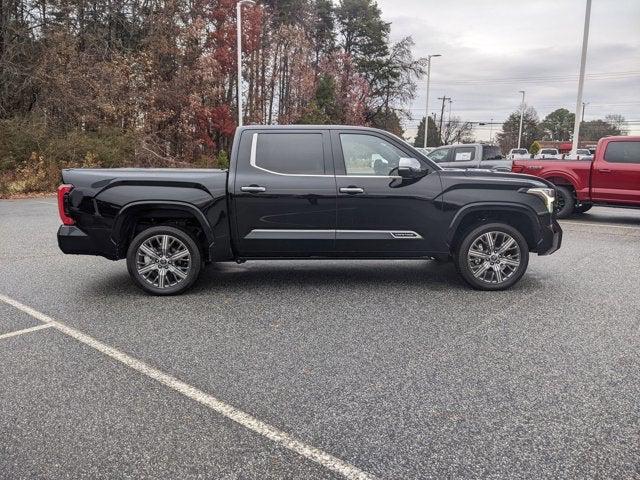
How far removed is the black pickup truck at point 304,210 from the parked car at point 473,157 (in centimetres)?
934

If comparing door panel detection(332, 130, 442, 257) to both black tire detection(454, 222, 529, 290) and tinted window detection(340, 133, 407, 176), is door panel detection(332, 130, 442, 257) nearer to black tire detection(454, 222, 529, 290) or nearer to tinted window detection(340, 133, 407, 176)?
tinted window detection(340, 133, 407, 176)

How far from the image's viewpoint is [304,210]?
18.5ft

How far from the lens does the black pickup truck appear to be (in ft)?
18.0

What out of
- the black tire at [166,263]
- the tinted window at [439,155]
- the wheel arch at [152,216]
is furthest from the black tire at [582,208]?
the black tire at [166,263]

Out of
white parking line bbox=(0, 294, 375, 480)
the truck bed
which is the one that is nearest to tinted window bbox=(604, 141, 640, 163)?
the truck bed

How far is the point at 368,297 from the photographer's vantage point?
561 centimetres

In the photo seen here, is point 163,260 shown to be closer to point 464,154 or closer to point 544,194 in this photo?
point 544,194

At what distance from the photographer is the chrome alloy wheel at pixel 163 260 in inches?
220

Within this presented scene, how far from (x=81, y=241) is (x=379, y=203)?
3234 millimetres

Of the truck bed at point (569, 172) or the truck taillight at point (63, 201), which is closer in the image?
the truck taillight at point (63, 201)

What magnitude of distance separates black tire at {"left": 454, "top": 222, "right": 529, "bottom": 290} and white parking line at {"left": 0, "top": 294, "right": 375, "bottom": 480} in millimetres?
3494

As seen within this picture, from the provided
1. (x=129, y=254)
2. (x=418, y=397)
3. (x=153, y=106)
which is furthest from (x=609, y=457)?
(x=153, y=106)

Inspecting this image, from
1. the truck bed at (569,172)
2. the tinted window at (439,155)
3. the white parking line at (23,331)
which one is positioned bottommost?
the white parking line at (23,331)

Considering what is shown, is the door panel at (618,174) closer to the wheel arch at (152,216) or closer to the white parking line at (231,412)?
the wheel arch at (152,216)
